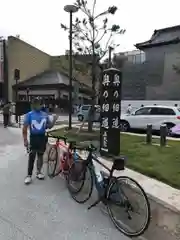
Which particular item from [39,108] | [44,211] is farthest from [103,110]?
[44,211]

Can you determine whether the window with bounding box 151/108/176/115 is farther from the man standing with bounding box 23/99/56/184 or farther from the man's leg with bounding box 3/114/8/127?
the man standing with bounding box 23/99/56/184

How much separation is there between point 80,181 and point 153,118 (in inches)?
480

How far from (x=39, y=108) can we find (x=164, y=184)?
108 inches

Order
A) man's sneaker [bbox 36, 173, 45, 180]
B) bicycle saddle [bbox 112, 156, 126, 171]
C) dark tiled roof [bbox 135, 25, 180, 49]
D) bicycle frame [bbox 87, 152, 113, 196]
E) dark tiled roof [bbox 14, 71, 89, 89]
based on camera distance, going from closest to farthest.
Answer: bicycle saddle [bbox 112, 156, 126, 171] < bicycle frame [bbox 87, 152, 113, 196] < man's sneaker [bbox 36, 173, 45, 180] < dark tiled roof [bbox 135, 25, 180, 49] < dark tiled roof [bbox 14, 71, 89, 89]

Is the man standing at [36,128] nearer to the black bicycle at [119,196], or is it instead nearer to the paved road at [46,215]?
the paved road at [46,215]

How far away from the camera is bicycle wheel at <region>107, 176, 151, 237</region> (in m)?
3.99

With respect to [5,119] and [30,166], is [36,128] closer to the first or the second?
[30,166]

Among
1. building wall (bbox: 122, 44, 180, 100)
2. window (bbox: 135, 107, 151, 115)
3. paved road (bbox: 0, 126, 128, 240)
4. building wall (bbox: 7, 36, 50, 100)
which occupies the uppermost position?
building wall (bbox: 7, 36, 50, 100)

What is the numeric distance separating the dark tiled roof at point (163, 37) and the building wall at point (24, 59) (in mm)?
18467

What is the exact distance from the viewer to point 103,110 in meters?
8.64

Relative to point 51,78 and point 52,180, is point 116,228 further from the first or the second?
point 51,78

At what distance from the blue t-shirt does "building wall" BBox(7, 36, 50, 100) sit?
1499 inches

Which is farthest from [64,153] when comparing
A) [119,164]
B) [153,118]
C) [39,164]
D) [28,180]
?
[153,118]

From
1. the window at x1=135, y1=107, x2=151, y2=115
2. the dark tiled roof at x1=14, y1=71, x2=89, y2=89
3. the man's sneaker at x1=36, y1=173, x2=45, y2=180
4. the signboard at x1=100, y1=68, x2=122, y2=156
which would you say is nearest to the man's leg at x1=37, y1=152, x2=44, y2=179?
the man's sneaker at x1=36, y1=173, x2=45, y2=180
